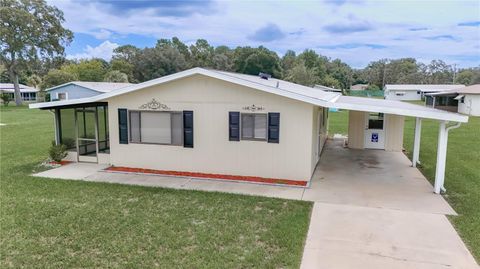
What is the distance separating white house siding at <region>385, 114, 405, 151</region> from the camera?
1386 centimetres

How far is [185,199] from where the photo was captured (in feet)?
25.1

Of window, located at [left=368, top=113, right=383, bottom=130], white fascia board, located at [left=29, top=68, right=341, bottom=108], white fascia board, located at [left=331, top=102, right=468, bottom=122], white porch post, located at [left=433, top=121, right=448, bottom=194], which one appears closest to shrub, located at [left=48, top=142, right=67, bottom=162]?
white fascia board, located at [left=29, top=68, right=341, bottom=108]

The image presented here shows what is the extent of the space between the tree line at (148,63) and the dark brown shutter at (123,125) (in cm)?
3713

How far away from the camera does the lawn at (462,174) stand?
246 inches

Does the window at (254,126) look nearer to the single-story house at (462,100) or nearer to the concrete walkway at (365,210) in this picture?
the concrete walkway at (365,210)

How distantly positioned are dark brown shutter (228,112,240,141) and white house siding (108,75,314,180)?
115 millimetres

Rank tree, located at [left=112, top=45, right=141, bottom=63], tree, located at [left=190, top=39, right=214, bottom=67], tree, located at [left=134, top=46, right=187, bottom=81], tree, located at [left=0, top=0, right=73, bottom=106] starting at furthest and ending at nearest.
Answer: tree, located at [left=190, top=39, right=214, bottom=67], tree, located at [left=112, top=45, right=141, bottom=63], tree, located at [left=134, top=46, right=187, bottom=81], tree, located at [left=0, top=0, right=73, bottom=106]

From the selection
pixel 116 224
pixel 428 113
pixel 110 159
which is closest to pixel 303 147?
pixel 428 113

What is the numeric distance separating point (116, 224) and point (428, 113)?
6662 millimetres

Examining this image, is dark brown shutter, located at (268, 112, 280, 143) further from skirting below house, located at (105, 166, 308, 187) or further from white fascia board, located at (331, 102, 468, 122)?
white fascia board, located at (331, 102, 468, 122)

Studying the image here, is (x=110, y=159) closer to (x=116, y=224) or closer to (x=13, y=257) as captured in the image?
(x=116, y=224)

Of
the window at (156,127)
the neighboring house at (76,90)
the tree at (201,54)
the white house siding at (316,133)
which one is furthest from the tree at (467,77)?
the window at (156,127)

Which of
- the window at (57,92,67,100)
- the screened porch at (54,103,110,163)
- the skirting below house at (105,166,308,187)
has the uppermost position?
the window at (57,92,67,100)

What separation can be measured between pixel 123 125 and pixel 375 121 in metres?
9.43
